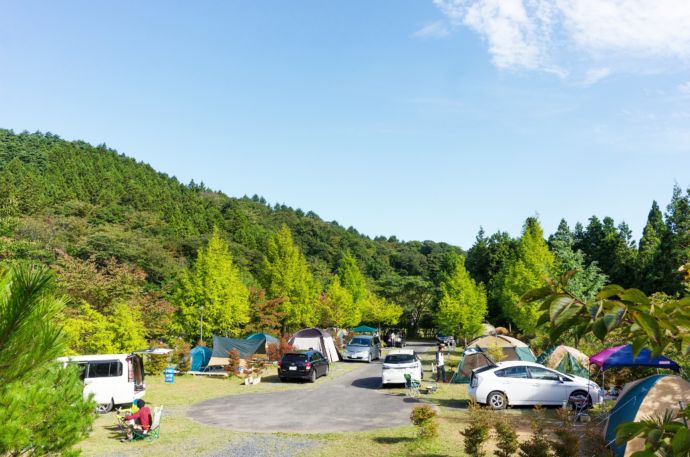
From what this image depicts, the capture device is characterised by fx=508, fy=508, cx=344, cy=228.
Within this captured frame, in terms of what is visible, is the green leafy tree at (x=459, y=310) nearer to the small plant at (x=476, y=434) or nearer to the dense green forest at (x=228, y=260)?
the dense green forest at (x=228, y=260)

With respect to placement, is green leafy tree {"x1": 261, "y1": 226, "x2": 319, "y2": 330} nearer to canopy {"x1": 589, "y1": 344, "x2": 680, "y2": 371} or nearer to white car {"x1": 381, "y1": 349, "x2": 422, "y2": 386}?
white car {"x1": 381, "y1": 349, "x2": 422, "y2": 386}

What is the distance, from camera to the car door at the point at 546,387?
1534 centimetres

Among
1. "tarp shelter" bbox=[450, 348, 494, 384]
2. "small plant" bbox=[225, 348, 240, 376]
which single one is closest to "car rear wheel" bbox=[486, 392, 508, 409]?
"tarp shelter" bbox=[450, 348, 494, 384]

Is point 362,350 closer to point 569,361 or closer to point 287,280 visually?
point 287,280

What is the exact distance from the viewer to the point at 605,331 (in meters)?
1.89

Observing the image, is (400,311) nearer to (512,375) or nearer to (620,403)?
(512,375)

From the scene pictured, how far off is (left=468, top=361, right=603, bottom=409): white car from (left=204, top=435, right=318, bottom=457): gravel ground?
6293mm

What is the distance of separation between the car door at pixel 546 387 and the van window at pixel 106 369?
1272 centimetres

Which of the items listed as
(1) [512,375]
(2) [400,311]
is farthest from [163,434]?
(2) [400,311]

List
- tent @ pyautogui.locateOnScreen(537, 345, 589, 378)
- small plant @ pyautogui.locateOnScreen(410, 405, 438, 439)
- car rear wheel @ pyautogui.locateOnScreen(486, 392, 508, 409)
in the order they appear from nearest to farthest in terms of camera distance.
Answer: small plant @ pyautogui.locateOnScreen(410, 405, 438, 439) → car rear wheel @ pyautogui.locateOnScreen(486, 392, 508, 409) → tent @ pyautogui.locateOnScreen(537, 345, 589, 378)

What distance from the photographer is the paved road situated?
44.7 feet

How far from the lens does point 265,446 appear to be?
11.4 metres

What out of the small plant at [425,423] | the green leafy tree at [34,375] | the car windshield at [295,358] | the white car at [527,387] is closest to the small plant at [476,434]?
the small plant at [425,423]

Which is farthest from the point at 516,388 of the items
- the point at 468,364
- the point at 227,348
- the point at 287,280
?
the point at 287,280
